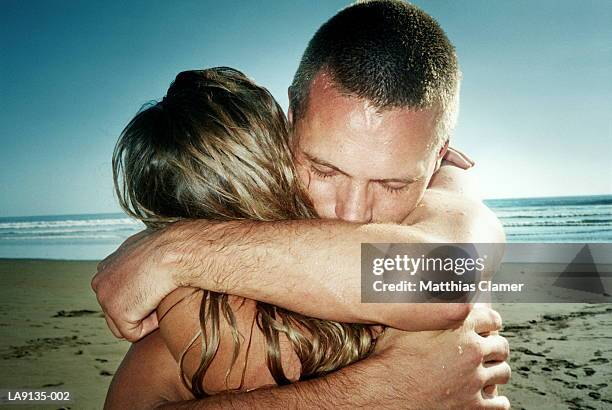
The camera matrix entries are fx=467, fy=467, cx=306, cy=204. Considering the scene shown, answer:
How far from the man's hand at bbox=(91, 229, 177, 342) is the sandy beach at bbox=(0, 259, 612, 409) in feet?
9.87

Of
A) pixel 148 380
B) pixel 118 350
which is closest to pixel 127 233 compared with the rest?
pixel 118 350

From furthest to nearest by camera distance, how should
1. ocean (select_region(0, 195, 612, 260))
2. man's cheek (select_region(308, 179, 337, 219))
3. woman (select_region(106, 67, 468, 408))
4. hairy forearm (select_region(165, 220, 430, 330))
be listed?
ocean (select_region(0, 195, 612, 260)) → man's cheek (select_region(308, 179, 337, 219)) → woman (select_region(106, 67, 468, 408)) → hairy forearm (select_region(165, 220, 430, 330))

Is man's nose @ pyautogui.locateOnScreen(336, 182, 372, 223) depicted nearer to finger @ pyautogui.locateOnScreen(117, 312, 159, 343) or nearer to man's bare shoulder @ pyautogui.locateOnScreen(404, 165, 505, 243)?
man's bare shoulder @ pyautogui.locateOnScreen(404, 165, 505, 243)

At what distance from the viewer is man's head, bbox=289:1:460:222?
2309mm

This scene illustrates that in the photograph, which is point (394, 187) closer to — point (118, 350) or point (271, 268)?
point (271, 268)

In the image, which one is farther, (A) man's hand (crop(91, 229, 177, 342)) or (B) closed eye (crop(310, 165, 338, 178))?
(B) closed eye (crop(310, 165, 338, 178))

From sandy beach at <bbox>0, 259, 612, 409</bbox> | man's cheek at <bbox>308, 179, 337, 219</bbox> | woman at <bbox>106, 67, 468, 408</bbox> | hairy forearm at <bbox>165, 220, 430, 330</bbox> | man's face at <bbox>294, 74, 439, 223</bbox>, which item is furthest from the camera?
sandy beach at <bbox>0, 259, 612, 409</bbox>

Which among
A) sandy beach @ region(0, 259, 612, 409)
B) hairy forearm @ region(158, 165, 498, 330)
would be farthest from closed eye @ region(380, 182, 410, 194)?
sandy beach @ region(0, 259, 612, 409)

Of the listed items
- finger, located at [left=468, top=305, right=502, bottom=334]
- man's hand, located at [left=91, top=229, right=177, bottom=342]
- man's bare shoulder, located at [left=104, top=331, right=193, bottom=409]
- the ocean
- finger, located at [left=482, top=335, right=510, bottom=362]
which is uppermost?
man's hand, located at [left=91, top=229, right=177, bottom=342]

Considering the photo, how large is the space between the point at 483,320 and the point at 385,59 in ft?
4.45

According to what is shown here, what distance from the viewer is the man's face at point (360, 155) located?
7.55 feet

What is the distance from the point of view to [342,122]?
2326mm

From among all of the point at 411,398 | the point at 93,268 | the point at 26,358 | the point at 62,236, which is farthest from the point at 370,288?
the point at 62,236

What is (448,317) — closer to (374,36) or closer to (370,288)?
(370,288)
